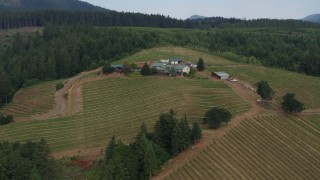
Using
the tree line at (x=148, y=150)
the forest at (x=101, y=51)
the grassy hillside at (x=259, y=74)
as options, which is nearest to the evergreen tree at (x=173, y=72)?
the grassy hillside at (x=259, y=74)

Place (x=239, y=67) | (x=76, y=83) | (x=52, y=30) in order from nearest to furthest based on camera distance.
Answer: (x=76, y=83) → (x=239, y=67) → (x=52, y=30)

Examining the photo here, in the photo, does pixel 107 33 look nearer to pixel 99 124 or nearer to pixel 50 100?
pixel 50 100

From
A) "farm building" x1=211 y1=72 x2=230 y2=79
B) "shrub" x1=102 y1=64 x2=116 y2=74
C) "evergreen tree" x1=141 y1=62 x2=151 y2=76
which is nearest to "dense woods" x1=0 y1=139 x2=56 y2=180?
"evergreen tree" x1=141 y1=62 x2=151 y2=76

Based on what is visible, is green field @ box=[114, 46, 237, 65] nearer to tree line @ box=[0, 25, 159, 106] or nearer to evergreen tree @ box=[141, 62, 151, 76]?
tree line @ box=[0, 25, 159, 106]

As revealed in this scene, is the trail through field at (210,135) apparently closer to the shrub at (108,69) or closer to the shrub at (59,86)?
the shrub at (108,69)

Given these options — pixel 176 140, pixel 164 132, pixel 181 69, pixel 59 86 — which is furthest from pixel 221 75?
pixel 59 86

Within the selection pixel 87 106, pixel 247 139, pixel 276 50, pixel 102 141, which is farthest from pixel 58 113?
pixel 276 50
